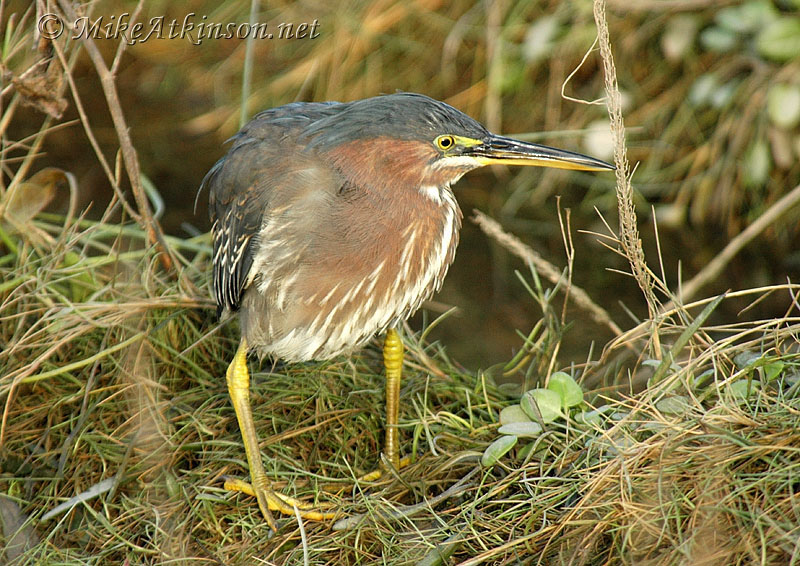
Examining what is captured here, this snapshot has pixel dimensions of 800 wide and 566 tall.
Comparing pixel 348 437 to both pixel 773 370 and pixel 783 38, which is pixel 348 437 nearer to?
pixel 773 370

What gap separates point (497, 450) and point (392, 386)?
59 centimetres

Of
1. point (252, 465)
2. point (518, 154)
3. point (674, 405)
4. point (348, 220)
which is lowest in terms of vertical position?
point (252, 465)

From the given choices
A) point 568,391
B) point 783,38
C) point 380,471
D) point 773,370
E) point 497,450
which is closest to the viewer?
point 773,370

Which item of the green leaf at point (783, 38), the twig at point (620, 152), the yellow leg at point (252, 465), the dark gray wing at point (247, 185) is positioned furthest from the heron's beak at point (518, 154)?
the green leaf at point (783, 38)

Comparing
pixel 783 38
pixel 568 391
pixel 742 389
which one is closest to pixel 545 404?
pixel 568 391

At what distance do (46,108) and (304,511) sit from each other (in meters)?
1.77

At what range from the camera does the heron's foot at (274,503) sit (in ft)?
9.26

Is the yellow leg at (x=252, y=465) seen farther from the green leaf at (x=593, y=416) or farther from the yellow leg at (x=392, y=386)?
the green leaf at (x=593, y=416)

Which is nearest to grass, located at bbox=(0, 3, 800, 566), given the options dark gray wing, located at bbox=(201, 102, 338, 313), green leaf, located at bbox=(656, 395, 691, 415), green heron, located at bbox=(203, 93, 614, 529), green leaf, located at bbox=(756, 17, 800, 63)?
green leaf, located at bbox=(656, 395, 691, 415)

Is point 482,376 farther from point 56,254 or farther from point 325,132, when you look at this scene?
point 56,254

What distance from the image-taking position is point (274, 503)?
288cm

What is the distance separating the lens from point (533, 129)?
5.29m

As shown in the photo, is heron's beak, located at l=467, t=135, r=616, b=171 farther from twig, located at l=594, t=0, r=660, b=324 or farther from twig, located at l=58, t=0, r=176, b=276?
twig, located at l=58, t=0, r=176, b=276

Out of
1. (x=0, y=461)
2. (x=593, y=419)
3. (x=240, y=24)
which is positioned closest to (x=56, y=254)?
(x=0, y=461)
